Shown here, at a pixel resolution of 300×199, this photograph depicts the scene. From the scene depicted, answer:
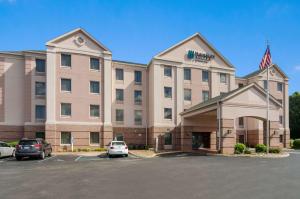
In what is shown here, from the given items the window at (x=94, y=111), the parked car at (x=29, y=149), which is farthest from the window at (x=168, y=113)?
Result: the parked car at (x=29, y=149)

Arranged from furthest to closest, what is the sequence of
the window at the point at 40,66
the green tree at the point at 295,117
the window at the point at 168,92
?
the green tree at the point at 295,117 < the window at the point at 168,92 < the window at the point at 40,66

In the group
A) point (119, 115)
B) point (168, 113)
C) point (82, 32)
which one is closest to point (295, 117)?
point (168, 113)

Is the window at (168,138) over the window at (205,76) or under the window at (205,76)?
under

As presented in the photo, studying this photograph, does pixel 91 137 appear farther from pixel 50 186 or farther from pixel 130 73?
pixel 50 186

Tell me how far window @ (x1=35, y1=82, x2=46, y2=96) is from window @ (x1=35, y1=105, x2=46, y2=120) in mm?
1559

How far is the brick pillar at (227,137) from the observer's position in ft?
90.2

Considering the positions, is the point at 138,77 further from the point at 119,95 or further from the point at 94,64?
the point at 94,64

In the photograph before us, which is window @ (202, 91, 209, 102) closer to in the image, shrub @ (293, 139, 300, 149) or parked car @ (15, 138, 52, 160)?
shrub @ (293, 139, 300, 149)

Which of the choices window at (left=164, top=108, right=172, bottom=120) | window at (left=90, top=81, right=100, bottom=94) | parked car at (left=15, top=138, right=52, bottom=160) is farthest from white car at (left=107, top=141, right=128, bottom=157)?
window at (left=164, top=108, right=172, bottom=120)

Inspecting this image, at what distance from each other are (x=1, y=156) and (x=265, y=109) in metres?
25.0

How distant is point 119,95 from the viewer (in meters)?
39.2

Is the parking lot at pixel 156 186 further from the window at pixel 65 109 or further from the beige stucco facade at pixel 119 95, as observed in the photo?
the window at pixel 65 109

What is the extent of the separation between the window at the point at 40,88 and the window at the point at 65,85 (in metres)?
2.53

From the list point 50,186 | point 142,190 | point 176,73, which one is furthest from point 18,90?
point 142,190
